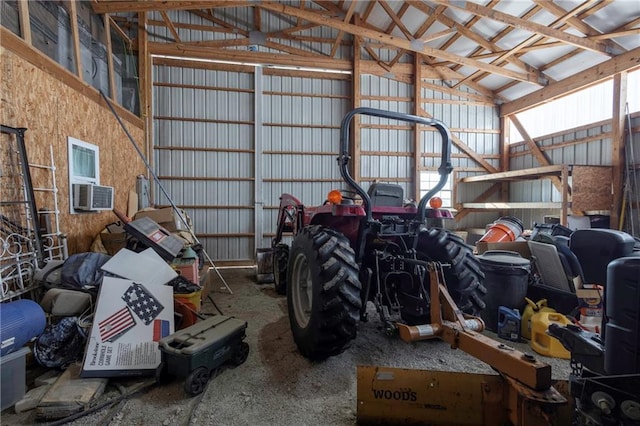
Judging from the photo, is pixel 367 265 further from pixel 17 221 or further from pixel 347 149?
pixel 17 221

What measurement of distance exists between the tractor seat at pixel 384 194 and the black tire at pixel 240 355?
175cm

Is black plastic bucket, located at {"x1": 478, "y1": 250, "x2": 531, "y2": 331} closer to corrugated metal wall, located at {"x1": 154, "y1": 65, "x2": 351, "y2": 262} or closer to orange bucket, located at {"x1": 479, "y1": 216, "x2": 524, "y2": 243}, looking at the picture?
orange bucket, located at {"x1": 479, "y1": 216, "x2": 524, "y2": 243}

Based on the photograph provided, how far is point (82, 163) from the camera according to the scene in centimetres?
427

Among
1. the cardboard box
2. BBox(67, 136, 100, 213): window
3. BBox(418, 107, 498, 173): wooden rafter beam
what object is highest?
BBox(418, 107, 498, 173): wooden rafter beam

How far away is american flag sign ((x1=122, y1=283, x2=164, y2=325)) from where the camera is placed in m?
2.50

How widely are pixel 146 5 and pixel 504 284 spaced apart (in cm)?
683

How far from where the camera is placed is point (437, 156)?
8367 mm

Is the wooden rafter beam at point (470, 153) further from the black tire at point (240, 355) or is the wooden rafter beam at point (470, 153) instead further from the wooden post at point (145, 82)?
the black tire at point (240, 355)

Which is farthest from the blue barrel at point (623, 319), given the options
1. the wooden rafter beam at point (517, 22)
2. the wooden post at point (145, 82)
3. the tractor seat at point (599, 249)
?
the wooden post at point (145, 82)

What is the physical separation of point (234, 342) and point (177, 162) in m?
5.74

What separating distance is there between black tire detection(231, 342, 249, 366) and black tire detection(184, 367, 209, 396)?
32cm

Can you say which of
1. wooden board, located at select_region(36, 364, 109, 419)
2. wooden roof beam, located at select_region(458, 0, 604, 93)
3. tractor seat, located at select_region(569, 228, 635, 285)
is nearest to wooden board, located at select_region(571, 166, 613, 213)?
wooden roof beam, located at select_region(458, 0, 604, 93)

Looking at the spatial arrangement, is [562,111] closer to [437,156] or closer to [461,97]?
[461,97]

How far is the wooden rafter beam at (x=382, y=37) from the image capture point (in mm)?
6113
